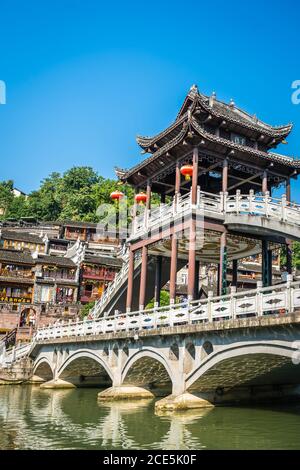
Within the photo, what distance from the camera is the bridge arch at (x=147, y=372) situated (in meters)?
20.2

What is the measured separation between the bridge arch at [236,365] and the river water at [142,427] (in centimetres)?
105

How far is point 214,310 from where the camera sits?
1619 cm

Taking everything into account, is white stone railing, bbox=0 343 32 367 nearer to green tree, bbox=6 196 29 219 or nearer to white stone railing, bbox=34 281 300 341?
white stone railing, bbox=34 281 300 341

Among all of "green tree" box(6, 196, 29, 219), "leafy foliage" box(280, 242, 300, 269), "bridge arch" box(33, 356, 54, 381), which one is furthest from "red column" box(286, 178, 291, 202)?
"green tree" box(6, 196, 29, 219)

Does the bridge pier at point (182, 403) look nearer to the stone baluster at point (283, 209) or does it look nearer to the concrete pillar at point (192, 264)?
the concrete pillar at point (192, 264)

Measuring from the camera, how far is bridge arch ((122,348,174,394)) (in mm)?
20172

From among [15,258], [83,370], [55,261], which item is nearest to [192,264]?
[83,370]

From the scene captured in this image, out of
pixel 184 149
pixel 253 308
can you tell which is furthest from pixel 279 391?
pixel 184 149

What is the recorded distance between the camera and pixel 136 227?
27.7m

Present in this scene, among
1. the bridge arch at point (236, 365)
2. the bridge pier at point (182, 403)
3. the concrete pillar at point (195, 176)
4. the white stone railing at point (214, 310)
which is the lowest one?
the bridge pier at point (182, 403)

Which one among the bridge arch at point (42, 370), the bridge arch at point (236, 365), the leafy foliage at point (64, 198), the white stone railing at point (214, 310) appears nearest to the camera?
the white stone railing at point (214, 310)

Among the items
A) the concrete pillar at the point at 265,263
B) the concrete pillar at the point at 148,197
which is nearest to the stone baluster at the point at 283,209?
the concrete pillar at the point at 265,263

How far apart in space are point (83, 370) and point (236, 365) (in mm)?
16337

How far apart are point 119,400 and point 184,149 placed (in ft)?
43.6
